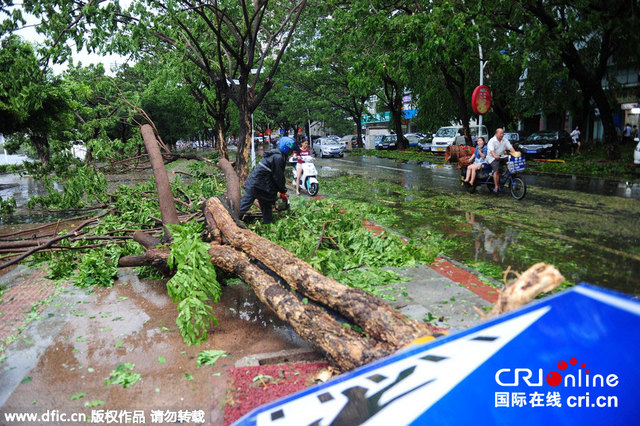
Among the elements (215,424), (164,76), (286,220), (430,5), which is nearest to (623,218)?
(286,220)

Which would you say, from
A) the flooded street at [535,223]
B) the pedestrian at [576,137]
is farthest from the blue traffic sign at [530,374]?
the pedestrian at [576,137]

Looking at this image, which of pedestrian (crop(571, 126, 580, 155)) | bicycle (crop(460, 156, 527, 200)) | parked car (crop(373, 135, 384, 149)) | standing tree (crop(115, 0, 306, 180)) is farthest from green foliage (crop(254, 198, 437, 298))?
parked car (crop(373, 135, 384, 149))

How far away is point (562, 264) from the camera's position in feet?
19.7

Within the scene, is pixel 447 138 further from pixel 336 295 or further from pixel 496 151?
pixel 336 295

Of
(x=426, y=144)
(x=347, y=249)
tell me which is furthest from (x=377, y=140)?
(x=347, y=249)

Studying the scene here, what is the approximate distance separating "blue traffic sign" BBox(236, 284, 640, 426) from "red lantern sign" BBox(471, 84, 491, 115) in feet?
68.9

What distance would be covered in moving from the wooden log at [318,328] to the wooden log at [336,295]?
0.31 ft

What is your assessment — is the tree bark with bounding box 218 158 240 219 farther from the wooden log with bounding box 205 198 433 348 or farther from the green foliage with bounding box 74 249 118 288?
the green foliage with bounding box 74 249 118 288

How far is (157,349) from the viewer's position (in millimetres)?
4152

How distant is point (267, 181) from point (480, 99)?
1641cm

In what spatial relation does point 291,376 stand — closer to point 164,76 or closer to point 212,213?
point 212,213

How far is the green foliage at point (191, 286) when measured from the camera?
13.6ft

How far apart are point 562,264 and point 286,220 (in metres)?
4.34

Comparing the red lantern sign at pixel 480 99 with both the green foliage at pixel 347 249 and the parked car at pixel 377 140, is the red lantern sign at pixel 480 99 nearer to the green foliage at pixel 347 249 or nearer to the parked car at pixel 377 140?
the green foliage at pixel 347 249
